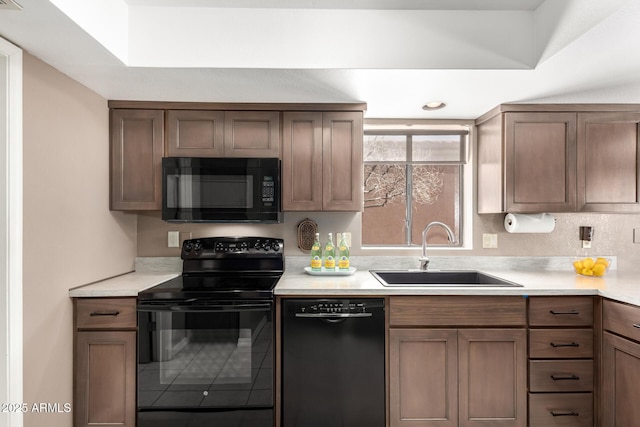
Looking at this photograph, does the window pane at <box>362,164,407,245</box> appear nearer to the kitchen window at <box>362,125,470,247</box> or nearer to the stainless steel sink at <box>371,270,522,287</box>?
the kitchen window at <box>362,125,470,247</box>

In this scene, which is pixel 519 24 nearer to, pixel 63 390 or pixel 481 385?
pixel 481 385

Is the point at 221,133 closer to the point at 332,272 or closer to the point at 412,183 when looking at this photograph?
the point at 332,272

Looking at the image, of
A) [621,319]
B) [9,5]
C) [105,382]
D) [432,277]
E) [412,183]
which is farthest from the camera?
[412,183]

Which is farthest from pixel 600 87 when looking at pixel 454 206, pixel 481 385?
pixel 481 385

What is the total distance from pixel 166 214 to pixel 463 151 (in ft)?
7.17

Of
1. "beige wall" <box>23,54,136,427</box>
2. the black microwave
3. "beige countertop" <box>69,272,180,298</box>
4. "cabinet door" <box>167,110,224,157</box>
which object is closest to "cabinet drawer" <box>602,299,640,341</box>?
the black microwave

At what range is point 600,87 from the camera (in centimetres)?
216

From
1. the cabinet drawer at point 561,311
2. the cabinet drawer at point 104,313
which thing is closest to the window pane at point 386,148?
the cabinet drawer at point 561,311

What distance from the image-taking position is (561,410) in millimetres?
2064

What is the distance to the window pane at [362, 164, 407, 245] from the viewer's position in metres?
2.93

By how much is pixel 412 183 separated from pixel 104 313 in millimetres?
2231

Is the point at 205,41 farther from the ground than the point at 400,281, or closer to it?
farther from the ground

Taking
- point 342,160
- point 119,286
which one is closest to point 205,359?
point 119,286

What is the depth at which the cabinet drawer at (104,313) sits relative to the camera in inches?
80.6
